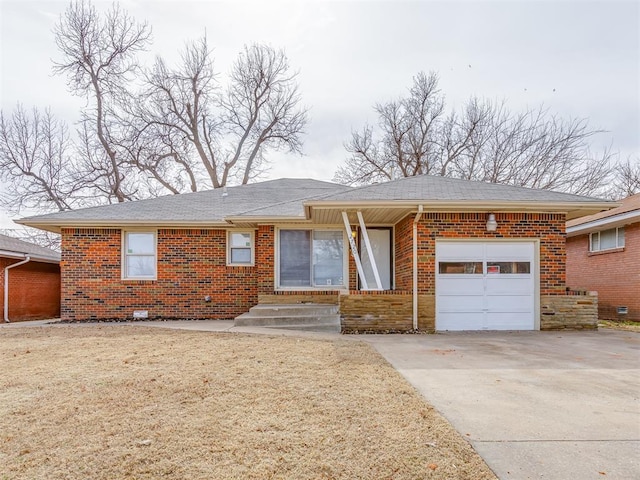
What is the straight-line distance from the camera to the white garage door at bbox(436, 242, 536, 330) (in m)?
8.63

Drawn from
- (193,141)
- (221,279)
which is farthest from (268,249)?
(193,141)

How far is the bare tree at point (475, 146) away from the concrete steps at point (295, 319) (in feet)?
48.7

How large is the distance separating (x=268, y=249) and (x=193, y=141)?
49.4ft

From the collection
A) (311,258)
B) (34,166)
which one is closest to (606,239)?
(311,258)

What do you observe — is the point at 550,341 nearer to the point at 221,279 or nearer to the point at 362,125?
the point at 221,279

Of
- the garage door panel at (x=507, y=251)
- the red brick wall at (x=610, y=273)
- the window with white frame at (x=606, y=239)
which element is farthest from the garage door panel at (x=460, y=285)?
the window with white frame at (x=606, y=239)

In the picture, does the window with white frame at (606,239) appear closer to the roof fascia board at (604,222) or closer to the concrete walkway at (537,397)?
the roof fascia board at (604,222)

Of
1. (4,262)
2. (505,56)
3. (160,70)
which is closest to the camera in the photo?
(4,262)

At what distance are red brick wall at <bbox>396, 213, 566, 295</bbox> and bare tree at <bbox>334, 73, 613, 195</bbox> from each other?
13582 millimetres

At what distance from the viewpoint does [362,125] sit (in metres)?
23.7

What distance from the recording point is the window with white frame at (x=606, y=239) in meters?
11.3

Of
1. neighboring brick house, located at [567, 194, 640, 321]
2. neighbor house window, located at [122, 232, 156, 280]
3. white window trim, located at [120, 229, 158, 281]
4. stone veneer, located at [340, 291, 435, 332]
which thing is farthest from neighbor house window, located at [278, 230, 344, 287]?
neighboring brick house, located at [567, 194, 640, 321]

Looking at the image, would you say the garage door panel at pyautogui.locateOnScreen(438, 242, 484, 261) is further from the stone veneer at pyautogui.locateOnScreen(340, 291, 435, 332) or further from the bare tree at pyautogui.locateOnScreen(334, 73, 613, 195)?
the bare tree at pyautogui.locateOnScreen(334, 73, 613, 195)

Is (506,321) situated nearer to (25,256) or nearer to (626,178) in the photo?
(25,256)
